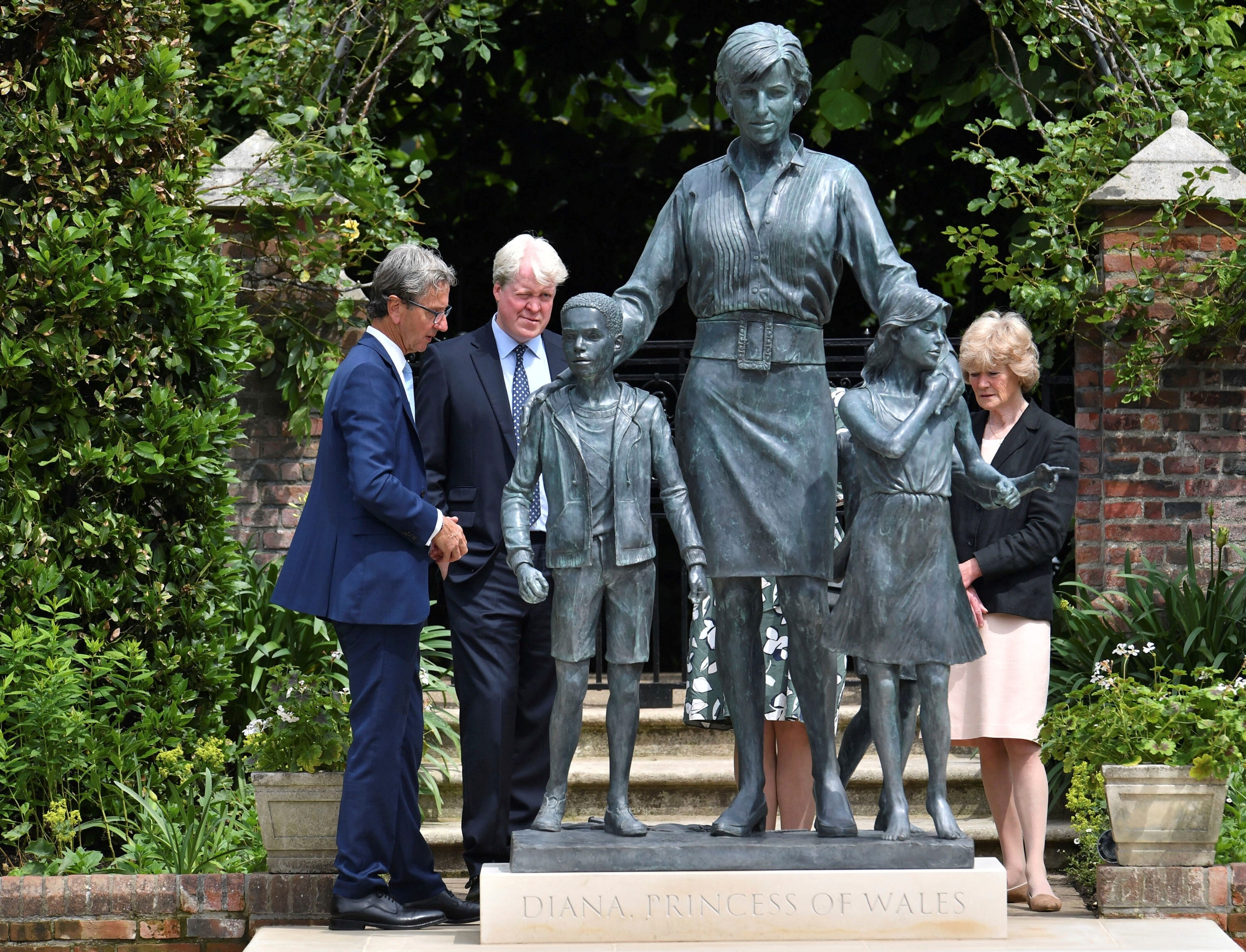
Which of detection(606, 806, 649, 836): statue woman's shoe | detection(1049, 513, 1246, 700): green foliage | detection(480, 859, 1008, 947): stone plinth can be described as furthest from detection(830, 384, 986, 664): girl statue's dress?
detection(1049, 513, 1246, 700): green foliage

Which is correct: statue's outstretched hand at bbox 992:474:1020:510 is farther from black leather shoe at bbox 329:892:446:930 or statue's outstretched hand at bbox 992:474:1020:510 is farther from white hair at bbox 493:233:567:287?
black leather shoe at bbox 329:892:446:930

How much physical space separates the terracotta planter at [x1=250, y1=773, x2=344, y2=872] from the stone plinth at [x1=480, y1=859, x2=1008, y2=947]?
0.96 meters

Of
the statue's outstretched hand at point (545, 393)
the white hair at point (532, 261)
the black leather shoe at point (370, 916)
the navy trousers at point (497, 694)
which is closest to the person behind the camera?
the statue's outstretched hand at point (545, 393)

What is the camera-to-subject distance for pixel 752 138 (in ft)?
14.8

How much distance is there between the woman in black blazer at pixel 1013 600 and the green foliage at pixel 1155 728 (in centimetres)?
14

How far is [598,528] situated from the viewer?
4.41m

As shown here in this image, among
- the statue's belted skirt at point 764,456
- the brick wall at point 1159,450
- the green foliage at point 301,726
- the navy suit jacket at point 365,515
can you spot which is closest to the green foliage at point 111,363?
the green foliage at point 301,726

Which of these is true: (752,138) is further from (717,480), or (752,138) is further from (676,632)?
(676,632)

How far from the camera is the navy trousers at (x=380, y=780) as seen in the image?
468 centimetres

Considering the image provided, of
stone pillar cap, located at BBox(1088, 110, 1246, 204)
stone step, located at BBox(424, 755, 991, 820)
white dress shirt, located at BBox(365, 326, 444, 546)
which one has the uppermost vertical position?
stone pillar cap, located at BBox(1088, 110, 1246, 204)

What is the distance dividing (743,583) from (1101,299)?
2976mm

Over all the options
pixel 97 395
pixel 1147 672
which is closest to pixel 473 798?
pixel 97 395

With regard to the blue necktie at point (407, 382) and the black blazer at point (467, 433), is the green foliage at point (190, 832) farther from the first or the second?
the blue necktie at point (407, 382)

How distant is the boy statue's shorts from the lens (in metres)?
4.40
